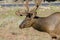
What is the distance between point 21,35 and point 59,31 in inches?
80.8

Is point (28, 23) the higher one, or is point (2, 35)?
point (28, 23)

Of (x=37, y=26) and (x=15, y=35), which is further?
(x=15, y=35)

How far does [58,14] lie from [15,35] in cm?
220

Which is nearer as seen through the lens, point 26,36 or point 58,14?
point 58,14

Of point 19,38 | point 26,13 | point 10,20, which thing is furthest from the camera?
point 10,20

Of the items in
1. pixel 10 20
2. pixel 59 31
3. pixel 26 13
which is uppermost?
pixel 26 13

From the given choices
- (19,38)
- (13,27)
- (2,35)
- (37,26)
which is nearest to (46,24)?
(37,26)

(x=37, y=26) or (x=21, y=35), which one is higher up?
(x=37, y=26)

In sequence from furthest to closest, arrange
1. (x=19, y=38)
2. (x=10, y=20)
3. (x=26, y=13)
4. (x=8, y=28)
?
(x=10, y=20) < (x=8, y=28) < (x=19, y=38) < (x=26, y=13)

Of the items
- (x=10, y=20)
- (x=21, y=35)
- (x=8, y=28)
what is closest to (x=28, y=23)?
(x=21, y=35)

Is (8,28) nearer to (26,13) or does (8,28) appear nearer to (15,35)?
(15,35)

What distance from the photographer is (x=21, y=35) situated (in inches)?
416

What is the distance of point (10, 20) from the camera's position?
13172 mm

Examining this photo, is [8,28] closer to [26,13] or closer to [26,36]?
[26,36]
